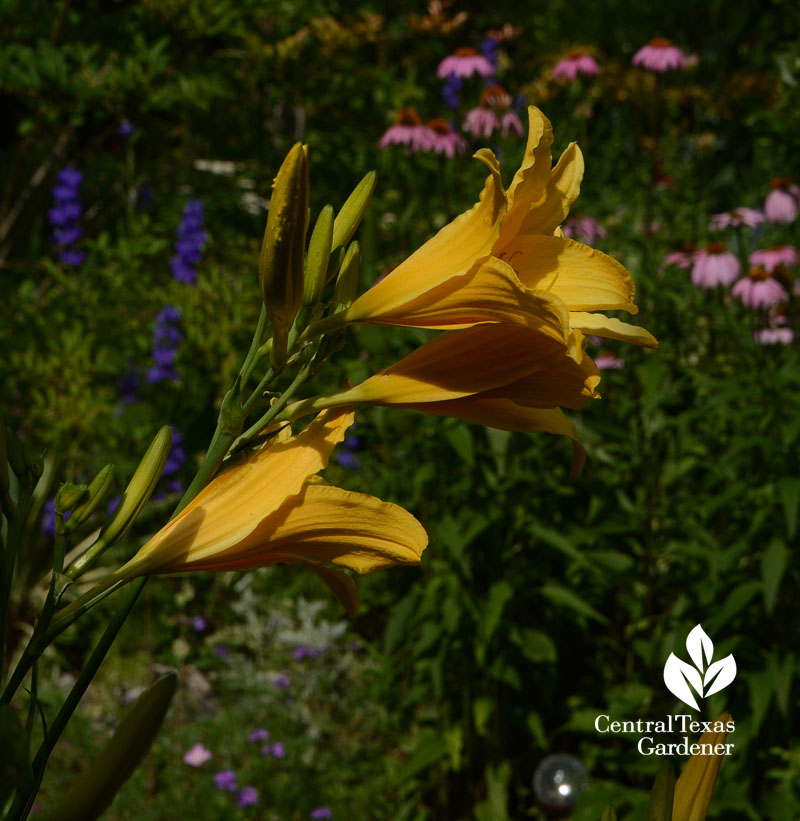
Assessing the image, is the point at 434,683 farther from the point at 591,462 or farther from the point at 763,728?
the point at 763,728

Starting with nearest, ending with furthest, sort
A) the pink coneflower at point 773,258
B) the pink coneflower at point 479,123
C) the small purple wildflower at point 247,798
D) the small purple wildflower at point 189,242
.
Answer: the small purple wildflower at point 247,798, the pink coneflower at point 773,258, the pink coneflower at point 479,123, the small purple wildflower at point 189,242

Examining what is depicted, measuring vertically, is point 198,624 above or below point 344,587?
below

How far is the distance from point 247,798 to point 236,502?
223 cm

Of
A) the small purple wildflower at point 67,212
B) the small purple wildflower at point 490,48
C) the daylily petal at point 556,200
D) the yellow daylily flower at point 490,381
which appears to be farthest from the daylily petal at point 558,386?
the small purple wildflower at point 490,48

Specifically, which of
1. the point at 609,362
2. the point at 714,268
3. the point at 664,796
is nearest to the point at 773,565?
the point at 609,362

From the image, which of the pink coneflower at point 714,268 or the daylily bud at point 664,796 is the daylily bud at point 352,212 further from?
the pink coneflower at point 714,268

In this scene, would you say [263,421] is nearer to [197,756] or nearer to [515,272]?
[515,272]

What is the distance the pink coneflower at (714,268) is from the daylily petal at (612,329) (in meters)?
2.32

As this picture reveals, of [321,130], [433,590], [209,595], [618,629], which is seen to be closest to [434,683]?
[433,590]

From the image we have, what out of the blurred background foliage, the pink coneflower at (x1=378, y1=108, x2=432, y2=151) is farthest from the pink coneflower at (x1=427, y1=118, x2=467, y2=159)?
the blurred background foliage

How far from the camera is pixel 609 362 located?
2.65 meters

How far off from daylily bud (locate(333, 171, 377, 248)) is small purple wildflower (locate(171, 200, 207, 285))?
10.7ft

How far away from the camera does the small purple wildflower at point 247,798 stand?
2.51 metres

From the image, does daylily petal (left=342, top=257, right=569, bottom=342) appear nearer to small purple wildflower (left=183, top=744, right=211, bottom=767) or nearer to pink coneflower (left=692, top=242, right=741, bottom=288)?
pink coneflower (left=692, top=242, right=741, bottom=288)
